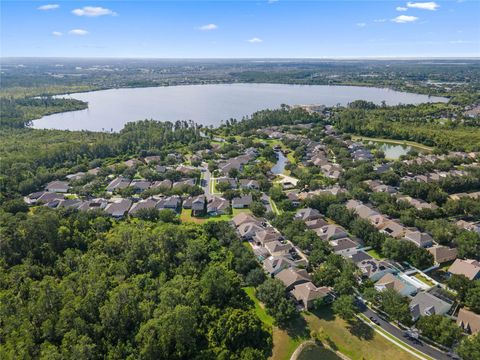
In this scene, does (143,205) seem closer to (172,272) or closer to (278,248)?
(172,272)

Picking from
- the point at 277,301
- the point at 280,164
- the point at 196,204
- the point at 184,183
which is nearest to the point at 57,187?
the point at 184,183

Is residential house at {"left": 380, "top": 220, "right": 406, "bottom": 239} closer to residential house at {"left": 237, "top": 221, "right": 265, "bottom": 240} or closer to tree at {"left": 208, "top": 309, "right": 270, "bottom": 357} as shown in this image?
residential house at {"left": 237, "top": 221, "right": 265, "bottom": 240}

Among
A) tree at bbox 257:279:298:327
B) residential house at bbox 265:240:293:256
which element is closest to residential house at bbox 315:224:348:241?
residential house at bbox 265:240:293:256

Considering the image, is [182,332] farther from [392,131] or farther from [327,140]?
[392,131]

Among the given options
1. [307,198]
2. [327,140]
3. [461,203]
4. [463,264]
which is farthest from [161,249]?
[327,140]

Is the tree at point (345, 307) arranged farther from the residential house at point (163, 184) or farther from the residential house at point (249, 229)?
the residential house at point (163, 184)

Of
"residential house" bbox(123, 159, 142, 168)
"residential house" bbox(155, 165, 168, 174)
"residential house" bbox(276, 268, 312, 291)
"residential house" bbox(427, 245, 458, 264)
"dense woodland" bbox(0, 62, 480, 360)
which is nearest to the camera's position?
"dense woodland" bbox(0, 62, 480, 360)

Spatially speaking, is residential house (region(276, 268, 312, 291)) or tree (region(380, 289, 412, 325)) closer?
tree (region(380, 289, 412, 325))

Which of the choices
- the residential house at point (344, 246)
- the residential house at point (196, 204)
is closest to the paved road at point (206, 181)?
the residential house at point (196, 204)
